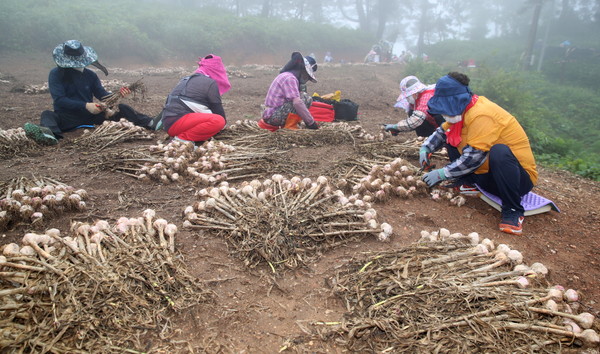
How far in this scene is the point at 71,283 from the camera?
6.60 ft

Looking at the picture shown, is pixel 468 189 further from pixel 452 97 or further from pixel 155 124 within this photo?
pixel 155 124

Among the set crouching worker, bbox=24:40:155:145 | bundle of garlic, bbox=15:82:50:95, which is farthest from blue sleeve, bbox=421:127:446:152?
bundle of garlic, bbox=15:82:50:95

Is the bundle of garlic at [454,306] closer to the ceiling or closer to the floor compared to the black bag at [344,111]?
closer to the floor

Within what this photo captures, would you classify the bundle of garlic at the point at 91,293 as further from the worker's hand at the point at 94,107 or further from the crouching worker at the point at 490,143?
the worker's hand at the point at 94,107

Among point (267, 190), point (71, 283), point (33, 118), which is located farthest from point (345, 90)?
point (71, 283)

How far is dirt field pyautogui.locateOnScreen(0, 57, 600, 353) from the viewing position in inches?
83.0

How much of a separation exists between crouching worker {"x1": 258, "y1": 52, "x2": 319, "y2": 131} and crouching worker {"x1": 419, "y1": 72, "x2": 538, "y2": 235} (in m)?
2.53

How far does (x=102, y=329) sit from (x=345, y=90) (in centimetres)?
1146

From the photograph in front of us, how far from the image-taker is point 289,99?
220 inches

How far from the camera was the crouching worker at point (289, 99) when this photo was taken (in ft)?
18.1

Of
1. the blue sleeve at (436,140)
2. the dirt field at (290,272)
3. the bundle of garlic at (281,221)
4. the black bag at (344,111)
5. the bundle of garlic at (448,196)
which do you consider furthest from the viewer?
the black bag at (344,111)

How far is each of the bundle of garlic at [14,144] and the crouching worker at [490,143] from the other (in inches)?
209

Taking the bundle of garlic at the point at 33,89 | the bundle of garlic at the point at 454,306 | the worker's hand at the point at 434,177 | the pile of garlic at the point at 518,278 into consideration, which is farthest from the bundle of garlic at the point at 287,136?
the bundle of garlic at the point at 33,89

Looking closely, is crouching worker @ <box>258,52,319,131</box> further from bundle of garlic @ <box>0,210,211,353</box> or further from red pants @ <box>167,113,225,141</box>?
bundle of garlic @ <box>0,210,211,353</box>
